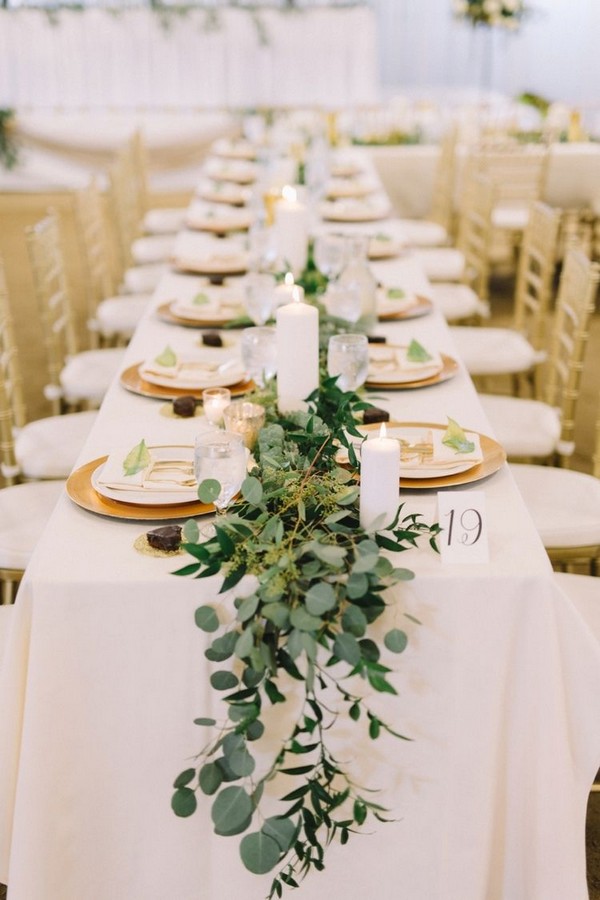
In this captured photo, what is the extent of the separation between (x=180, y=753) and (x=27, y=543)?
2.34 feet

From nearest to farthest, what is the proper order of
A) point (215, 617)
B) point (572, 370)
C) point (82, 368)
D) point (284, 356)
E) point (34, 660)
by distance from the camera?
point (215, 617) → point (34, 660) → point (284, 356) → point (572, 370) → point (82, 368)

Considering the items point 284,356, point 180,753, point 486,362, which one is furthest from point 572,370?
point 180,753

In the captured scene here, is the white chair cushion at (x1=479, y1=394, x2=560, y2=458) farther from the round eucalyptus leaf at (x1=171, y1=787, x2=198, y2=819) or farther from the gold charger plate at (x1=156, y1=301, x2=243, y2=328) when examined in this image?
the round eucalyptus leaf at (x1=171, y1=787, x2=198, y2=819)

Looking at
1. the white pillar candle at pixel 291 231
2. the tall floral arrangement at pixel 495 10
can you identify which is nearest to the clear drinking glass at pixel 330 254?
the white pillar candle at pixel 291 231

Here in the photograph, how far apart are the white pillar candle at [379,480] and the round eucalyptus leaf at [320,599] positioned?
0.47ft

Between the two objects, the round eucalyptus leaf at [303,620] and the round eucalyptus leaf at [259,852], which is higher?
the round eucalyptus leaf at [303,620]

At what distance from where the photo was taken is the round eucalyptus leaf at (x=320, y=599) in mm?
1224

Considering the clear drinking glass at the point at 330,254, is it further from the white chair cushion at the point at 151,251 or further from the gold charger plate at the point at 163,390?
the white chair cushion at the point at 151,251

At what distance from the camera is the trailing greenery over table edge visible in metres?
1.25

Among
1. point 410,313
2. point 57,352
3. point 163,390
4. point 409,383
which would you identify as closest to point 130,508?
point 163,390

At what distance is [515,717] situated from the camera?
144 centimetres

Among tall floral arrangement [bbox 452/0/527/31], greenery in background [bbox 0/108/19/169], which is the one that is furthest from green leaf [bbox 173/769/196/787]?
greenery in background [bbox 0/108/19/169]

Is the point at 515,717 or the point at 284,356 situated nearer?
the point at 515,717

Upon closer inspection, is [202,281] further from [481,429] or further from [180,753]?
[180,753]
